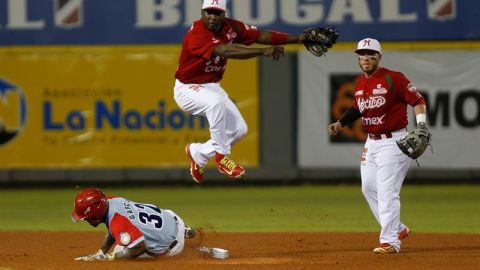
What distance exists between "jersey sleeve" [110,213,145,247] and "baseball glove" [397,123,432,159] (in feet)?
7.96

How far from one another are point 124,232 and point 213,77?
1.92 m

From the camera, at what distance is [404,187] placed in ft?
57.9

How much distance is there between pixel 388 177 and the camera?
9383 millimetres

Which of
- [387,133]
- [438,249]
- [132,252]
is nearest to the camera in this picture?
[132,252]

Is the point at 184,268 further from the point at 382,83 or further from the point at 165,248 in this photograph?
the point at 382,83

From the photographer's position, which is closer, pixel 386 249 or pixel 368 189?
pixel 386 249

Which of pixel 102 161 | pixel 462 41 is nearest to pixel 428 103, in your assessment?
pixel 462 41

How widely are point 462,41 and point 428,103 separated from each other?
3.97 ft

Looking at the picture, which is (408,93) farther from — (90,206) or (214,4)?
(90,206)

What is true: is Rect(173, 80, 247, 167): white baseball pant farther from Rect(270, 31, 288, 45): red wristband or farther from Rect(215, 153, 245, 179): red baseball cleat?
Rect(270, 31, 288, 45): red wristband

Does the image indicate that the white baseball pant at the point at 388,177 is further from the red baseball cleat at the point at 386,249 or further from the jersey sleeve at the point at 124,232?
the jersey sleeve at the point at 124,232

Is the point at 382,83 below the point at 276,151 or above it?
above

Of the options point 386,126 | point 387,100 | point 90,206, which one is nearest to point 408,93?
point 387,100

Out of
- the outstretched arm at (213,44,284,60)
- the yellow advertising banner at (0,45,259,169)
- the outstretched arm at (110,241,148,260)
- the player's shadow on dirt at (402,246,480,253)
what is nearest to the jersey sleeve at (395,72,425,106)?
the outstretched arm at (213,44,284,60)
